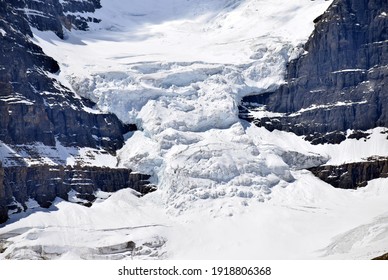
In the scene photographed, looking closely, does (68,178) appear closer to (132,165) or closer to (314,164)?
(132,165)

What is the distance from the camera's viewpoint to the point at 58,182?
18588 cm

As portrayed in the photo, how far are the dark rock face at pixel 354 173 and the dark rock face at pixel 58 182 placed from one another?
2982 cm

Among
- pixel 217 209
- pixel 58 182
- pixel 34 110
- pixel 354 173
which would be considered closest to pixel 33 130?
pixel 34 110

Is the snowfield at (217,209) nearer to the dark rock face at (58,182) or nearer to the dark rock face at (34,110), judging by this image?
the dark rock face at (58,182)

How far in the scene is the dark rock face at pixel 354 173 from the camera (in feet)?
634

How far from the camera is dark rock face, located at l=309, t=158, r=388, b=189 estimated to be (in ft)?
634

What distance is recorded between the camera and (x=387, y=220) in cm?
17588

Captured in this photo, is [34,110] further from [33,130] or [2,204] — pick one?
[2,204]

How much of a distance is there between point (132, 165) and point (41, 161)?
15881 millimetres

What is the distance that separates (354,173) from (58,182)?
49738 mm

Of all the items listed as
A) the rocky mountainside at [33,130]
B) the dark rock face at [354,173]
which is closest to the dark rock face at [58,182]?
the rocky mountainside at [33,130]

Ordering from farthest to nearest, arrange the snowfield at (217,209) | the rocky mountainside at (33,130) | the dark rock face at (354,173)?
the dark rock face at (354,173) < the rocky mountainside at (33,130) < the snowfield at (217,209)

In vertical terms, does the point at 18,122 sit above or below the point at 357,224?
above

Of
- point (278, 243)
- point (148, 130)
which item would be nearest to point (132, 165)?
point (148, 130)
